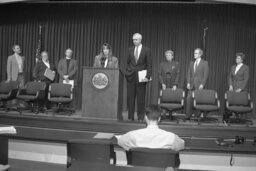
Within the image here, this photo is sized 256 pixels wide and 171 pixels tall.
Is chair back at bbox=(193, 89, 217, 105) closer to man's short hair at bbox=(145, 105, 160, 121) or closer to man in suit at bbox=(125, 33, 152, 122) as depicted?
man in suit at bbox=(125, 33, 152, 122)

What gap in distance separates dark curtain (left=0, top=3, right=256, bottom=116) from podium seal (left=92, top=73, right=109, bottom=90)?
323 centimetres

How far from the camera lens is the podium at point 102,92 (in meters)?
5.38

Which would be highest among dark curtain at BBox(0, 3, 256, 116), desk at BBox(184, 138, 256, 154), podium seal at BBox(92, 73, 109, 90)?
dark curtain at BBox(0, 3, 256, 116)

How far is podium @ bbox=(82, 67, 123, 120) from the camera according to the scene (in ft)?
17.7

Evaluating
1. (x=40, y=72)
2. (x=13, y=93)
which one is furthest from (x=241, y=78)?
(x=13, y=93)

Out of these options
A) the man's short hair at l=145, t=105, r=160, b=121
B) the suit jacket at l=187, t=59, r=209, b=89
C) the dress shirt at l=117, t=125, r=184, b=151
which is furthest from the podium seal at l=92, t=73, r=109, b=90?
the dress shirt at l=117, t=125, r=184, b=151

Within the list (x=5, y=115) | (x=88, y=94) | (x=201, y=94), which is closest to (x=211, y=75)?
(x=201, y=94)

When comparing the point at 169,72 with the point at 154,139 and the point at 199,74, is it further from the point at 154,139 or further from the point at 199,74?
the point at 154,139

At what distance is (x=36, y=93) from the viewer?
695 centimetres

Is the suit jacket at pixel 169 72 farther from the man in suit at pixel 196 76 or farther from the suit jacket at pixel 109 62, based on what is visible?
the suit jacket at pixel 109 62

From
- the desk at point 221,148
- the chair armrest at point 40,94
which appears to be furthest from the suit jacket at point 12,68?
the desk at point 221,148

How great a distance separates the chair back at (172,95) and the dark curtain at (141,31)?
6.26 ft

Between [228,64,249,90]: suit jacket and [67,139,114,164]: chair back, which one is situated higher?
[228,64,249,90]: suit jacket

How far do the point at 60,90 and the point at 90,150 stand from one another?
4.64 m
